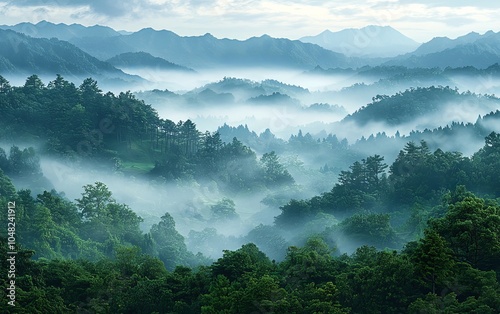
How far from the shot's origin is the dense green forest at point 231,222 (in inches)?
1145

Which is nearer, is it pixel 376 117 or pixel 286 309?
pixel 286 309

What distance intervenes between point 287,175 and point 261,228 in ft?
100

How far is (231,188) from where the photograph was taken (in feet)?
346

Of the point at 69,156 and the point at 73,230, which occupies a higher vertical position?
the point at 69,156

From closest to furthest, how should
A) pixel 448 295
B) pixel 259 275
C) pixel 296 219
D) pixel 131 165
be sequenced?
pixel 448 295 → pixel 259 275 → pixel 296 219 → pixel 131 165

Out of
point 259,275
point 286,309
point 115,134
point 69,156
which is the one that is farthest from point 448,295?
point 115,134

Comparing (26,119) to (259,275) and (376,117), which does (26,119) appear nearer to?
(259,275)

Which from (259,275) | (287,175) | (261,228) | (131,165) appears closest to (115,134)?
(131,165)

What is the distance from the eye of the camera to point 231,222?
3541 inches

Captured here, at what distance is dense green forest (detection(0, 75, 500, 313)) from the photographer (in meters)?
29.1

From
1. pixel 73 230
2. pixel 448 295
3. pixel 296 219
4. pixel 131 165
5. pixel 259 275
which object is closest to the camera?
pixel 448 295

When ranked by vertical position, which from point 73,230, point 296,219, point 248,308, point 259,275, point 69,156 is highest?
point 69,156

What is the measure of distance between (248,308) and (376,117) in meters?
160

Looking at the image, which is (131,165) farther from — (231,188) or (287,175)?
(287,175)
